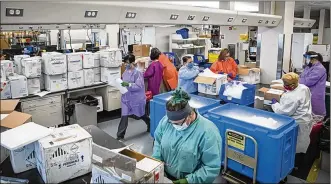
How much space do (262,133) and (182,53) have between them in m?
5.05

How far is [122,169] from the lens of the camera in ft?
4.56

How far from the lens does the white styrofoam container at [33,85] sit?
4008mm

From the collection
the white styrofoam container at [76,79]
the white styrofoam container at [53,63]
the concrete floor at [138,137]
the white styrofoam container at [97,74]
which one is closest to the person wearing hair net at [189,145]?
the concrete floor at [138,137]

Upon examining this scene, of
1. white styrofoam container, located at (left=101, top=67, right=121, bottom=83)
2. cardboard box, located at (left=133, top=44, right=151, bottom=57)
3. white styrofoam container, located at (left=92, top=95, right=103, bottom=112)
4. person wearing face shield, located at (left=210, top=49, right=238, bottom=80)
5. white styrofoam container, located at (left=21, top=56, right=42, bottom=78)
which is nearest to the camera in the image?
white styrofoam container, located at (left=21, top=56, right=42, bottom=78)

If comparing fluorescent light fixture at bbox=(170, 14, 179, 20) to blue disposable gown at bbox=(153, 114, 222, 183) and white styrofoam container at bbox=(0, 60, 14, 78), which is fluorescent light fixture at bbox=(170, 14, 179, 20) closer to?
blue disposable gown at bbox=(153, 114, 222, 183)

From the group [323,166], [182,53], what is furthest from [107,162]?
[182,53]

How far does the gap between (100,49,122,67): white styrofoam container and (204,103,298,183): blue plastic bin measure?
7.67 feet

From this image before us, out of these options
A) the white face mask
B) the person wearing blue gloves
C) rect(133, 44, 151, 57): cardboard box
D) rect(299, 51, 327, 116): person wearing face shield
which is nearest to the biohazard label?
the white face mask

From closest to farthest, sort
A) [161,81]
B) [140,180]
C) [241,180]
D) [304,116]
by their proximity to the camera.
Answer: [140,180] → [241,180] → [304,116] → [161,81]

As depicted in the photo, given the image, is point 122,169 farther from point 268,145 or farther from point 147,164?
point 268,145

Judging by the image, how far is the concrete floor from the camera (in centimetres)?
314

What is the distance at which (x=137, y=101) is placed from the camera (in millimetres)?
4160

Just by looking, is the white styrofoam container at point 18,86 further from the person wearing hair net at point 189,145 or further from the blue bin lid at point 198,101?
the person wearing hair net at point 189,145

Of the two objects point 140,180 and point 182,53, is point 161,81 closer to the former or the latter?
point 182,53
